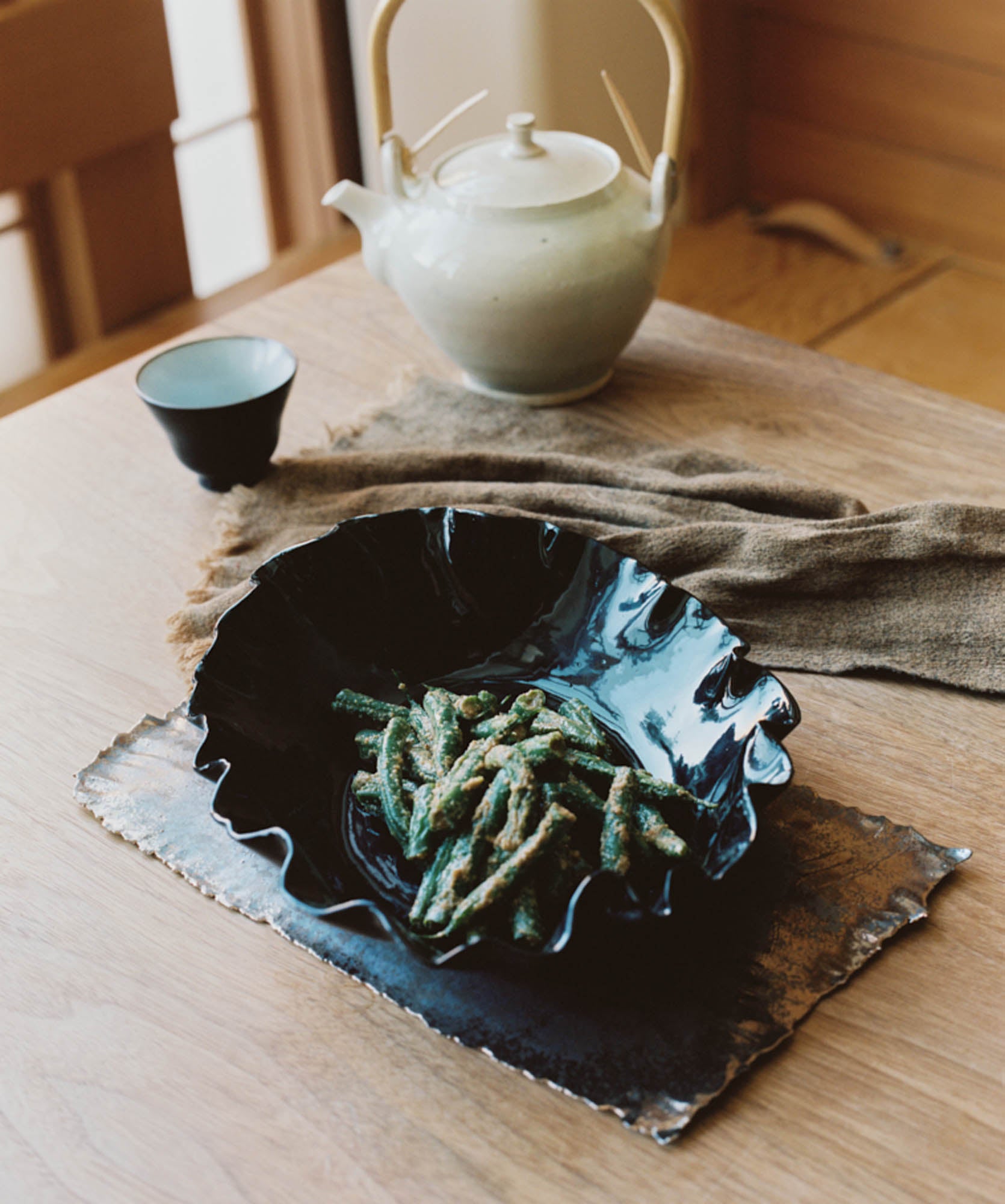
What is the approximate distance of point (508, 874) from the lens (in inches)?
23.8

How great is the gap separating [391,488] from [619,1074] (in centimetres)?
55

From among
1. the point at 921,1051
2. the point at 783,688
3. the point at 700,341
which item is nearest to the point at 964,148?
the point at 700,341

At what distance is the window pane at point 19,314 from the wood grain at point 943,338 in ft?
4.07

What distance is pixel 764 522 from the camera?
3.15 ft

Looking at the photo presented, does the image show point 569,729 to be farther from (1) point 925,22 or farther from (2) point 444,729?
(1) point 925,22

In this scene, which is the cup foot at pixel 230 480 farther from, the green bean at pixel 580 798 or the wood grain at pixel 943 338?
the wood grain at pixel 943 338

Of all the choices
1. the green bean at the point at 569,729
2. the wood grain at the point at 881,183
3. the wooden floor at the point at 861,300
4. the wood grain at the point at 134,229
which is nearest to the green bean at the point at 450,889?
the green bean at the point at 569,729

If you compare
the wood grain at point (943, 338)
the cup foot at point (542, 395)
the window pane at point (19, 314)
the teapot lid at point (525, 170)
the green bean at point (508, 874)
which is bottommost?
the wood grain at point (943, 338)

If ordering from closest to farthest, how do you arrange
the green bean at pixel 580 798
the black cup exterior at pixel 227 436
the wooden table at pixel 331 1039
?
1. the wooden table at pixel 331 1039
2. the green bean at pixel 580 798
3. the black cup exterior at pixel 227 436

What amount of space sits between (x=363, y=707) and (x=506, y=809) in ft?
0.54

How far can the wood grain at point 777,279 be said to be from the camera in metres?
2.12

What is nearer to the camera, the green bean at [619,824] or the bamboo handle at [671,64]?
the green bean at [619,824]

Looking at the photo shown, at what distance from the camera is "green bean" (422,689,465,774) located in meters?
0.69

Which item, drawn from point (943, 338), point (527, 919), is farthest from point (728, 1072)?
point (943, 338)
